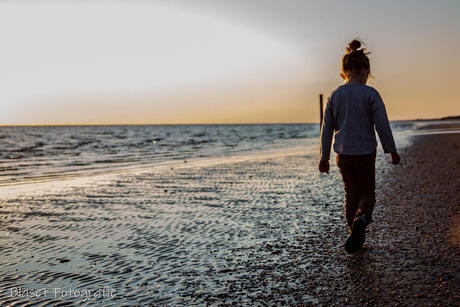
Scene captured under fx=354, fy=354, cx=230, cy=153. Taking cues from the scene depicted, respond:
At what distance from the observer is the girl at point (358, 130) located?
4355 millimetres

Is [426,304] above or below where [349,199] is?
below

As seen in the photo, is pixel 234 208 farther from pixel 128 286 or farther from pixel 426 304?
pixel 426 304

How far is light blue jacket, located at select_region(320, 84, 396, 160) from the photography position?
171 inches

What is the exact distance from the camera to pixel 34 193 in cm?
1010

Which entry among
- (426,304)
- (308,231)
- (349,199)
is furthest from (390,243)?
(426,304)

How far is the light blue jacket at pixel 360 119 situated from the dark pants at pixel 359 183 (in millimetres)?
103

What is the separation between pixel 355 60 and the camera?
446 cm

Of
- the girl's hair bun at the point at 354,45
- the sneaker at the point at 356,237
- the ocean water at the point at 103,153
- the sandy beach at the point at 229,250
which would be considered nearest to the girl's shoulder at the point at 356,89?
the girl's hair bun at the point at 354,45

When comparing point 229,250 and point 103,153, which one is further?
point 103,153

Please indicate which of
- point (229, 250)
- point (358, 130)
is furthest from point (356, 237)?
point (229, 250)

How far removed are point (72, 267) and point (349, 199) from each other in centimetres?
355

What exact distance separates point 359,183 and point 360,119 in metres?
→ 0.81

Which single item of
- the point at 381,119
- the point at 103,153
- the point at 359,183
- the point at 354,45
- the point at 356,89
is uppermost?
the point at 354,45

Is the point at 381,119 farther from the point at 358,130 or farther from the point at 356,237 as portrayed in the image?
the point at 356,237
